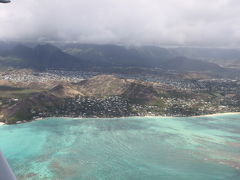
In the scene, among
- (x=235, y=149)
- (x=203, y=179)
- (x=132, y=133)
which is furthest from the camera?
(x=132, y=133)

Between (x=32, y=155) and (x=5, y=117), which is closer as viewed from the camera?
(x=32, y=155)

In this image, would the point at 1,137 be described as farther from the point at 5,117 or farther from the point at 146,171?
the point at 146,171

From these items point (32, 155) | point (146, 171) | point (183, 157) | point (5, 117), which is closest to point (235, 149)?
point (183, 157)

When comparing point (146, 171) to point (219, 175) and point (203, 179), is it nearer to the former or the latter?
point (203, 179)

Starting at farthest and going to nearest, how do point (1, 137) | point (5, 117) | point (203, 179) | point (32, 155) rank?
1. point (5, 117)
2. point (1, 137)
3. point (32, 155)
4. point (203, 179)

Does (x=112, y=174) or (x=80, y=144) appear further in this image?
(x=80, y=144)

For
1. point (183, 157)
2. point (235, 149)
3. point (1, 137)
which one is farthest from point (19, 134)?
point (235, 149)

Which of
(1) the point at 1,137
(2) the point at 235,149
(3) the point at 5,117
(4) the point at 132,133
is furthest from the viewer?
(3) the point at 5,117
